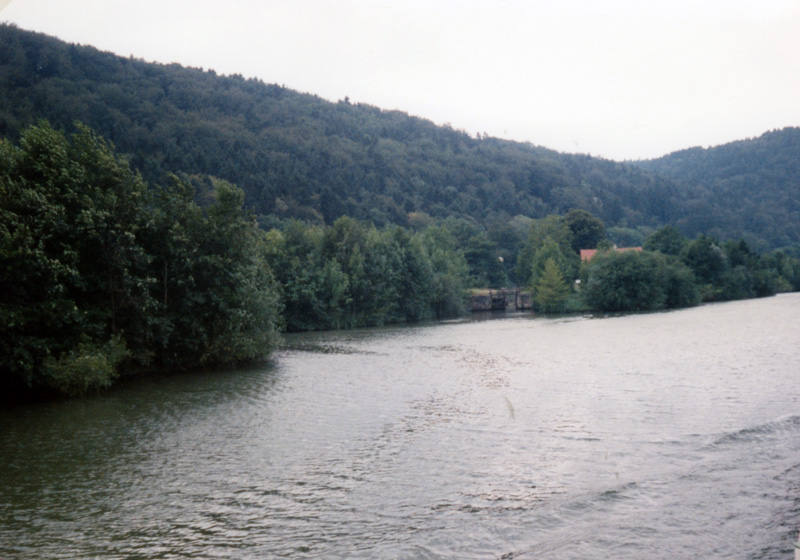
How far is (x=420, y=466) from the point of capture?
52.1 ft

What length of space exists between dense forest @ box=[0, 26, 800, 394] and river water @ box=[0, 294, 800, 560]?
353 cm

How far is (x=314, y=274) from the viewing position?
221 feet

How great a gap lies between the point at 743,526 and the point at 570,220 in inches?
4787

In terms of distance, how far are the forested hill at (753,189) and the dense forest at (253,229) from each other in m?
0.51

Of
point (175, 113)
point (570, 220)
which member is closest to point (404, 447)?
point (570, 220)

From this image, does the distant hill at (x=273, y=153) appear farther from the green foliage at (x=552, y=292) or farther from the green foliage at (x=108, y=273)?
the green foliage at (x=108, y=273)

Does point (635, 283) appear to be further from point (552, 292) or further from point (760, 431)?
point (760, 431)

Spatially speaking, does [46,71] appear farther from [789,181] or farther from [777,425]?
[777,425]

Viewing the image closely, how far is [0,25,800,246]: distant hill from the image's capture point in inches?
4361

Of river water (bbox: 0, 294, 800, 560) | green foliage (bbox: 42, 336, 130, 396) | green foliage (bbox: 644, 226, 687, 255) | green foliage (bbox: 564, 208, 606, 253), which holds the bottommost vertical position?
river water (bbox: 0, 294, 800, 560)

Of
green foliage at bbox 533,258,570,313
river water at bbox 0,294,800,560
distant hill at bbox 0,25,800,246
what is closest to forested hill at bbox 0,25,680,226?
distant hill at bbox 0,25,800,246

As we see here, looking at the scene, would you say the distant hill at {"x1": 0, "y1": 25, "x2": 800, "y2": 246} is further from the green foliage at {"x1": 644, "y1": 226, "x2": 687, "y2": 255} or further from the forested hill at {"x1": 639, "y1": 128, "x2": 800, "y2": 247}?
the green foliage at {"x1": 644, "y1": 226, "x2": 687, "y2": 255}

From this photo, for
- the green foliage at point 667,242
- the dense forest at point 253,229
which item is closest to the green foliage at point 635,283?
the dense forest at point 253,229

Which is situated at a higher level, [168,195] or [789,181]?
[789,181]
